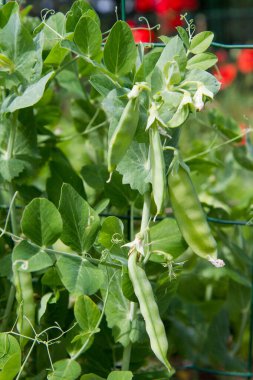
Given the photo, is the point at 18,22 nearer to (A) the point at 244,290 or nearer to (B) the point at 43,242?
(B) the point at 43,242

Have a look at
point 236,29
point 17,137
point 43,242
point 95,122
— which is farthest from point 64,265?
point 236,29

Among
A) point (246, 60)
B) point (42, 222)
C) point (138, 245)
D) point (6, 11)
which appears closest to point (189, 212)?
point (138, 245)

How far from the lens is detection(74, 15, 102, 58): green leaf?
1030 millimetres

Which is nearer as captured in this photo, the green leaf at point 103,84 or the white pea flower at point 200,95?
the white pea flower at point 200,95

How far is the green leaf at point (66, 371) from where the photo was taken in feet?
3.39

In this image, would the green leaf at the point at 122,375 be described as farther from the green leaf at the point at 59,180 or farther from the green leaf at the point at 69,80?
the green leaf at the point at 69,80

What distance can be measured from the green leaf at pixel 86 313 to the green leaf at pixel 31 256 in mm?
71

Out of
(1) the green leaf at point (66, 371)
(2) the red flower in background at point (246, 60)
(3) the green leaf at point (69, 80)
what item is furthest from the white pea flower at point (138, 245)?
(2) the red flower in background at point (246, 60)

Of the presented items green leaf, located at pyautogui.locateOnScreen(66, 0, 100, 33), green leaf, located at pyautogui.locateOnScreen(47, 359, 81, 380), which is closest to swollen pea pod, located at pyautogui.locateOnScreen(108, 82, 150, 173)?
green leaf, located at pyautogui.locateOnScreen(66, 0, 100, 33)

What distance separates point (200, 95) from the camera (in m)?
0.92

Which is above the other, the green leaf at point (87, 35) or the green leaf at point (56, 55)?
the green leaf at point (87, 35)

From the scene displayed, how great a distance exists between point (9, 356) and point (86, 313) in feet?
0.41

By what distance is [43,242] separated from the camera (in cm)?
105

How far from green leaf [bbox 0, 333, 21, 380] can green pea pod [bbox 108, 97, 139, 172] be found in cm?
29
